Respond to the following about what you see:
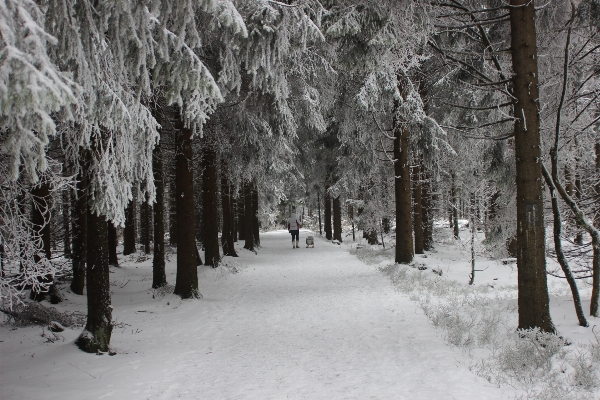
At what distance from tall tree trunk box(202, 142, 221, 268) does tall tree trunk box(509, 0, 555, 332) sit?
26.2ft

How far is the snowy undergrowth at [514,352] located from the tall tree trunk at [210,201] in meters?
7.17

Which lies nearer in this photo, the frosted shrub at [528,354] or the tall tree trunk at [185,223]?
the frosted shrub at [528,354]

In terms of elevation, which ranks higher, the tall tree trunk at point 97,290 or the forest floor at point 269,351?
the tall tree trunk at point 97,290

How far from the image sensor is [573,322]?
5969mm

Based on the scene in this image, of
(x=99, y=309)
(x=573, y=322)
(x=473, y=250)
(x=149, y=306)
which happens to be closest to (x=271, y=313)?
(x=149, y=306)

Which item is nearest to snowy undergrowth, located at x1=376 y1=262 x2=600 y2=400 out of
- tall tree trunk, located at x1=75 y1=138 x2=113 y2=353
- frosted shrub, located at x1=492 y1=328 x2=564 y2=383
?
frosted shrub, located at x1=492 y1=328 x2=564 y2=383

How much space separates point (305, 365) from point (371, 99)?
27.7 feet

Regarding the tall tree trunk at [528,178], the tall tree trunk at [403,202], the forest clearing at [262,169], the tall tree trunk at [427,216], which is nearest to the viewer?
the forest clearing at [262,169]

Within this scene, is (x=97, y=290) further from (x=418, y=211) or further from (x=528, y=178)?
(x=418, y=211)

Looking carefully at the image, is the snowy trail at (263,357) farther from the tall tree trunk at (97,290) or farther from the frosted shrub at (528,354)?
the frosted shrub at (528,354)

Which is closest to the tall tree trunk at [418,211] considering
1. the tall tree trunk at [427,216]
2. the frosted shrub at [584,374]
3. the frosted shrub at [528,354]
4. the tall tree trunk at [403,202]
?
the tall tree trunk at [427,216]

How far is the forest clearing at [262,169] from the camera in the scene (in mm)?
3693

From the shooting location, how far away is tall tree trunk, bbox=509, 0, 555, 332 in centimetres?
542

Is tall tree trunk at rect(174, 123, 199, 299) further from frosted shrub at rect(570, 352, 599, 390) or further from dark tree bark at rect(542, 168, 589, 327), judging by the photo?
frosted shrub at rect(570, 352, 599, 390)
